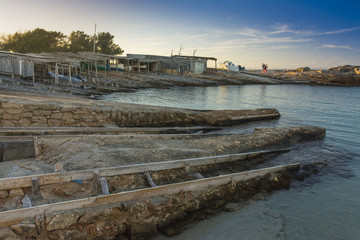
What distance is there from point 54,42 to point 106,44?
1184 cm

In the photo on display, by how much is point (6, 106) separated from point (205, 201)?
29.8ft

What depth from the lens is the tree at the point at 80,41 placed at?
183ft

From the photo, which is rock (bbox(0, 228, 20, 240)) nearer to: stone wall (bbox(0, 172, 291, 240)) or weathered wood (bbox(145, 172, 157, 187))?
stone wall (bbox(0, 172, 291, 240))

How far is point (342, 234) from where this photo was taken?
18.9 feet

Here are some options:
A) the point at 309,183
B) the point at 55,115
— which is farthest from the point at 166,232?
the point at 55,115

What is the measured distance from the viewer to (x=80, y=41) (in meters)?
57.7

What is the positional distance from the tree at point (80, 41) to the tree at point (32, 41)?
352 cm

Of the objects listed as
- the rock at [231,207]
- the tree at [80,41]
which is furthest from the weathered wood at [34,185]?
the tree at [80,41]

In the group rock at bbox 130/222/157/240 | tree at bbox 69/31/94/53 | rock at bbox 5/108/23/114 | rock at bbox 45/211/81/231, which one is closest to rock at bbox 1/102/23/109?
rock at bbox 5/108/23/114

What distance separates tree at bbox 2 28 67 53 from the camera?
44938 millimetres

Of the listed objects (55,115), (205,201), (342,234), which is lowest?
(342,234)

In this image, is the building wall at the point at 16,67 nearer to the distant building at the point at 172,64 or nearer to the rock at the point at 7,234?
the rock at the point at 7,234

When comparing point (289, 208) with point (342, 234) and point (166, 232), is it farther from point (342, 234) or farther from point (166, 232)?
point (166, 232)

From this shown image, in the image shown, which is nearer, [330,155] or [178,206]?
[178,206]
